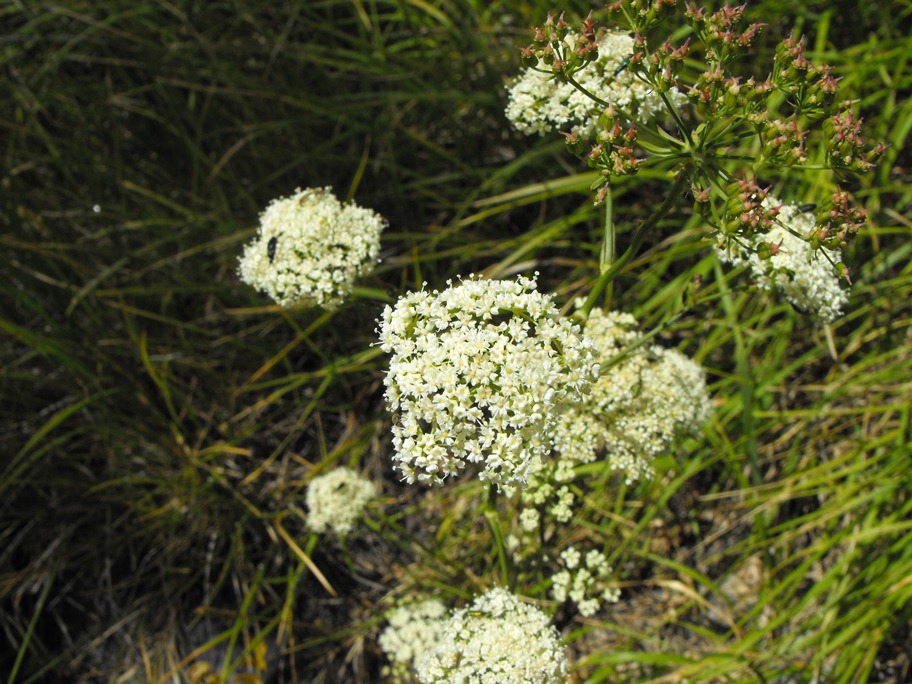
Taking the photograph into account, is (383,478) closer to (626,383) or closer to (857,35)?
(626,383)

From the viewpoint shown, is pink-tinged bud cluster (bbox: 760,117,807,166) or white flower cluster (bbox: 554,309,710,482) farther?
white flower cluster (bbox: 554,309,710,482)

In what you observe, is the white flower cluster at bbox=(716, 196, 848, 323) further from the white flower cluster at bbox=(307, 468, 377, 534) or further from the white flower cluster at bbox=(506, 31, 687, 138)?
the white flower cluster at bbox=(307, 468, 377, 534)

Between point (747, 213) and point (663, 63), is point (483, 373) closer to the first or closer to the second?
point (747, 213)

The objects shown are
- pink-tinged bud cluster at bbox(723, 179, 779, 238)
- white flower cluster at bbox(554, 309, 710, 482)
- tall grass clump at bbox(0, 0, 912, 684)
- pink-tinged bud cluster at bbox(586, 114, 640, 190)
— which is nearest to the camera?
pink-tinged bud cluster at bbox(723, 179, 779, 238)

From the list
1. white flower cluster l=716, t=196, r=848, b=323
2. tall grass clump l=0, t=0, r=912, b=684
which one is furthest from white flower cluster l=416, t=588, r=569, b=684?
white flower cluster l=716, t=196, r=848, b=323

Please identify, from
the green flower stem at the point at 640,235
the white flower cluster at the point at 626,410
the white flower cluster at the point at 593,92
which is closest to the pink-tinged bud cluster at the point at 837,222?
the green flower stem at the point at 640,235

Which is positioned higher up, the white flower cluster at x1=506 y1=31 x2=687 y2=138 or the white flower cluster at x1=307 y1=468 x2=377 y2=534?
the white flower cluster at x1=506 y1=31 x2=687 y2=138

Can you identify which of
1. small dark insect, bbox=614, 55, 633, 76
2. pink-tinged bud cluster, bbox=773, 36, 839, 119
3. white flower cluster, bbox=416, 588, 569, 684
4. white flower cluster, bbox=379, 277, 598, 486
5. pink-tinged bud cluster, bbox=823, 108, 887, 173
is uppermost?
small dark insect, bbox=614, 55, 633, 76

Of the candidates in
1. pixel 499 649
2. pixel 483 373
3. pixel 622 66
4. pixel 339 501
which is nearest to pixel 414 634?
pixel 339 501
